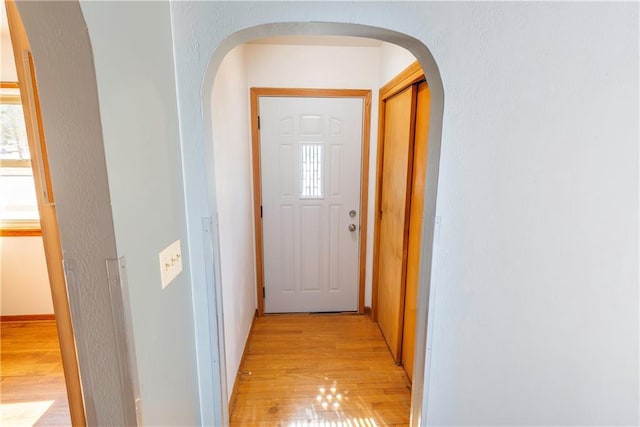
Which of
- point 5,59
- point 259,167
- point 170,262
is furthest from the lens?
point 259,167

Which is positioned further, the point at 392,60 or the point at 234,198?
the point at 392,60

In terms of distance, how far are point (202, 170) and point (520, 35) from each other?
4.10 feet

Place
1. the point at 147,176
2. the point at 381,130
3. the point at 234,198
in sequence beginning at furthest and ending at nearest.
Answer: the point at 381,130
the point at 234,198
the point at 147,176

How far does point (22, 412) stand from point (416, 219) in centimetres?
253

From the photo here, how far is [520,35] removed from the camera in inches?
41.4

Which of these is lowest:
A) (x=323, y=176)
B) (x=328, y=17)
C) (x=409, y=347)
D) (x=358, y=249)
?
(x=409, y=347)

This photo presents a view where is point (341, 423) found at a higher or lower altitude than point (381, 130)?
lower

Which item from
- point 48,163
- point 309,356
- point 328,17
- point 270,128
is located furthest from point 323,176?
→ point 48,163

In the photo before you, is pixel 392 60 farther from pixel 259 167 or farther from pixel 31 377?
pixel 31 377

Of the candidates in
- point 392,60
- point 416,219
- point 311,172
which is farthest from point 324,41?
point 416,219

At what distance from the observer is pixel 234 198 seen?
1937 millimetres

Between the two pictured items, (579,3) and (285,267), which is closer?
(579,3)

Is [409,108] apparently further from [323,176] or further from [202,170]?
[202,170]

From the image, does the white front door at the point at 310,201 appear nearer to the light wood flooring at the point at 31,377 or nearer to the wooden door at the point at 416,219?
the wooden door at the point at 416,219
